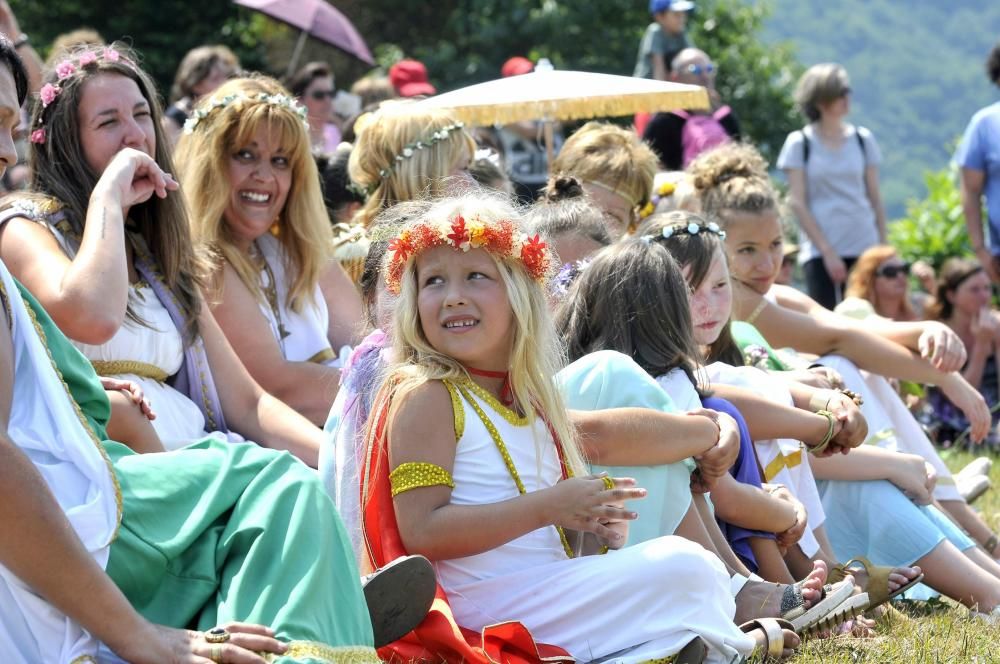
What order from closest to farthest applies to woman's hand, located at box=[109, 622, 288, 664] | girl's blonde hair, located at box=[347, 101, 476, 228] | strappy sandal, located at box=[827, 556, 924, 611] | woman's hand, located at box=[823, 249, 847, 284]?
1. woman's hand, located at box=[109, 622, 288, 664]
2. strappy sandal, located at box=[827, 556, 924, 611]
3. girl's blonde hair, located at box=[347, 101, 476, 228]
4. woman's hand, located at box=[823, 249, 847, 284]

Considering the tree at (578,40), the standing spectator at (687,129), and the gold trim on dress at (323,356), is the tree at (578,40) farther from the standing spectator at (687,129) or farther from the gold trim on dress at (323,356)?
the gold trim on dress at (323,356)

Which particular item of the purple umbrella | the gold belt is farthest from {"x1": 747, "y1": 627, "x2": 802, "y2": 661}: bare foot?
the purple umbrella

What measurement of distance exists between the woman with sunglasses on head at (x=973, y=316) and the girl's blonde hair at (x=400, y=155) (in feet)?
17.6

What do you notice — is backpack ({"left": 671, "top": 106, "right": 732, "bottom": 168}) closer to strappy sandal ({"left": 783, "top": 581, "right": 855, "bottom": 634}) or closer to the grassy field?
the grassy field

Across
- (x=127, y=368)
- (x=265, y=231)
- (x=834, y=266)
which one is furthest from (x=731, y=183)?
(x=834, y=266)

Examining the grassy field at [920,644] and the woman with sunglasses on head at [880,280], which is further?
the woman with sunglasses on head at [880,280]

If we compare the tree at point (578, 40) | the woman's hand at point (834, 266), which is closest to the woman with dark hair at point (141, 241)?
the woman's hand at point (834, 266)

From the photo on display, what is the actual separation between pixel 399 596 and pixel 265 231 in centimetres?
235

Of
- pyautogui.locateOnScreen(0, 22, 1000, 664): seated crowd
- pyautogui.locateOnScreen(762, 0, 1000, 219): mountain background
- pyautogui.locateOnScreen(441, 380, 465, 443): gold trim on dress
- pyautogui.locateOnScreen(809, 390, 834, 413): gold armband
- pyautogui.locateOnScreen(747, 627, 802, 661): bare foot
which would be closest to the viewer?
pyautogui.locateOnScreen(0, 22, 1000, 664): seated crowd

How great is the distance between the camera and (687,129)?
856 cm

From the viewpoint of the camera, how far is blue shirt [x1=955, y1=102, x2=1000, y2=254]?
8.91 m

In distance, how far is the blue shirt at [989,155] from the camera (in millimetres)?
8906

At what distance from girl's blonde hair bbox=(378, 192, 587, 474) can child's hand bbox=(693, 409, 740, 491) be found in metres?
0.46

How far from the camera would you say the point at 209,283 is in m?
4.70
